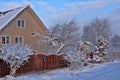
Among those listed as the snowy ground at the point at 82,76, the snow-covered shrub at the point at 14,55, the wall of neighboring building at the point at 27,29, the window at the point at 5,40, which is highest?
the wall of neighboring building at the point at 27,29

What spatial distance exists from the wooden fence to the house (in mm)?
10361

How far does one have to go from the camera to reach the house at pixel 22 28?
131 ft

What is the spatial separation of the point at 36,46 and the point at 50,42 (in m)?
6.23

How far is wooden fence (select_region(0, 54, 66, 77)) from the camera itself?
79.9 feet

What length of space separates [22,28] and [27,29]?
2.69 feet

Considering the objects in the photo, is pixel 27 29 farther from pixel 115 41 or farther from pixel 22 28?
pixel 115 41

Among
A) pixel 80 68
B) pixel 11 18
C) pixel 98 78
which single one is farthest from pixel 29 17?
pixel 98 78

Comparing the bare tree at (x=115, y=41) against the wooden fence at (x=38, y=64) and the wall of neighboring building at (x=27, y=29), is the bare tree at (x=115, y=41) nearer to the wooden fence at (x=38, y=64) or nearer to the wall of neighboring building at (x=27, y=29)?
the wall of neighboring building at (x=27, y=29)

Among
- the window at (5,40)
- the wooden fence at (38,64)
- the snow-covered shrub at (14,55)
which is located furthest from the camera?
the window at (5,40)

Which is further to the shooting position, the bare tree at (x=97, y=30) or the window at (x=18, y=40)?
the bare tree at (x=97, y=30)

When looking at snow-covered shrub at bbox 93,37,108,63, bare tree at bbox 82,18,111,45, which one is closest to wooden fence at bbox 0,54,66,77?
snow-covered shrub at bbox 93,37,108,63

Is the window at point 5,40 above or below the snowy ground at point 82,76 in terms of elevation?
above

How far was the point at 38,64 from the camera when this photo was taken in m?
27.6

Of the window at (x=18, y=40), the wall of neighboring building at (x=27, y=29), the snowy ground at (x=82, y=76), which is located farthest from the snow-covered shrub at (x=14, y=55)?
the window at (x=18, y=40)
